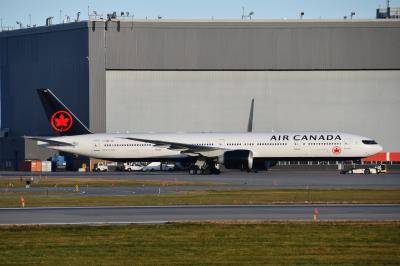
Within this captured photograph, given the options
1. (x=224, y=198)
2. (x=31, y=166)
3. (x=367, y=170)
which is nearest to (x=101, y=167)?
(x=31, y=166)

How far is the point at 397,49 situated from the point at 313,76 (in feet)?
36.2

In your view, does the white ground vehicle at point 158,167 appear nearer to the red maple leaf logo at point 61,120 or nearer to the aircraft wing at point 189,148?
the red maple leaf logo at point 61,120

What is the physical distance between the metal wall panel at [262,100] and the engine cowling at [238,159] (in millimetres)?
31091

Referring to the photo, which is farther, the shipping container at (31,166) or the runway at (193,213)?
the shipping container at (31,166)

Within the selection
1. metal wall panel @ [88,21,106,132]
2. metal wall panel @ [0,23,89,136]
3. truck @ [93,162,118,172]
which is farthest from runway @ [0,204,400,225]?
metal wall panel @ [0,23,89,136]

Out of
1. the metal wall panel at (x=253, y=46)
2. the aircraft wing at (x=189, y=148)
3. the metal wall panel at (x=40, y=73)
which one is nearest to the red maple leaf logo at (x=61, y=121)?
the aircraft wing at (x=189, y=148)

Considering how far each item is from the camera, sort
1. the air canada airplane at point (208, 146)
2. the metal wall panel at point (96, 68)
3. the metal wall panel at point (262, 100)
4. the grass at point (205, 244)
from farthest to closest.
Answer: the metal wall panel at point (262, 100), the metal wall panel at point (96, 68), the air canada airplane at point (208, 146), the grass at point (205, 244)

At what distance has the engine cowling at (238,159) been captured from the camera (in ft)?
276

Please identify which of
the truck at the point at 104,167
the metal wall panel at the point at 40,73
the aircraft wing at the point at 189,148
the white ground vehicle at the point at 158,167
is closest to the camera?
the aircraft wing at the point at 189,148

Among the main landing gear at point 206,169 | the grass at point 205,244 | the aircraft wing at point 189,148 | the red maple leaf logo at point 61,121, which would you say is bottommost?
the grass at point 205,244

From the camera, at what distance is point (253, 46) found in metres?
115

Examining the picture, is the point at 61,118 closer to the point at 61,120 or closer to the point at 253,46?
the point at 61,120

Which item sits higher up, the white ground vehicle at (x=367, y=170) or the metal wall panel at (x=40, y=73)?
the metal wall panel at (x=40, y=73)

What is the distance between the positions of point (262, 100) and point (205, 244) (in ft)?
290
